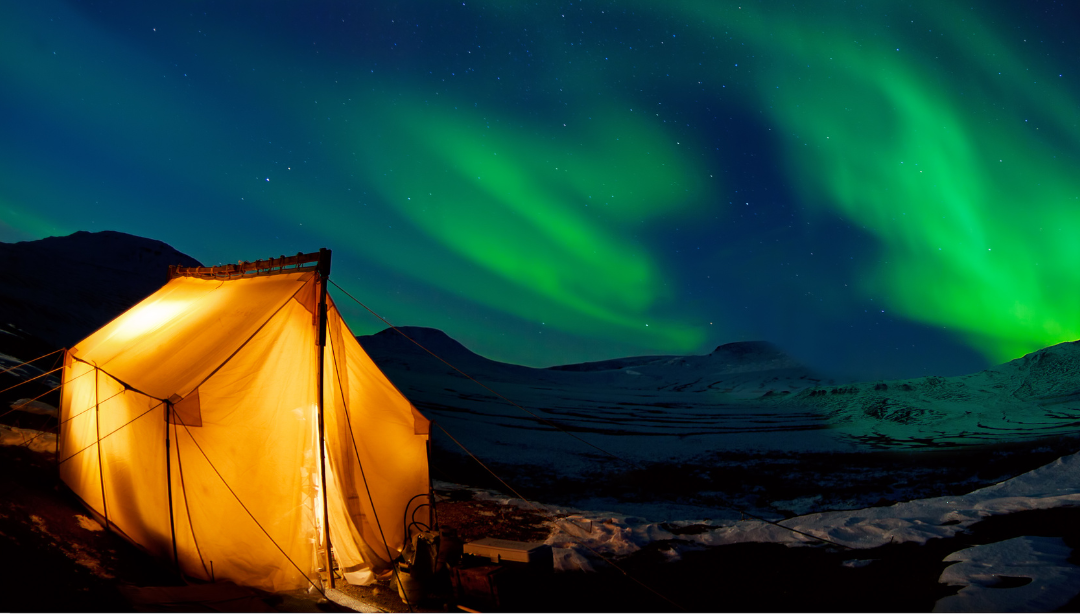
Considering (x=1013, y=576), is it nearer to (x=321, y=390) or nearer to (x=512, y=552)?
(x=512, y=552)

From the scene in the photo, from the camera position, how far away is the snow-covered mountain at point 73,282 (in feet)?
134

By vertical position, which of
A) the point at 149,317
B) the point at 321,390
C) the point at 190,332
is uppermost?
the point at 149,317

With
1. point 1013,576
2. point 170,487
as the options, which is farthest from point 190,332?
point 1013,576

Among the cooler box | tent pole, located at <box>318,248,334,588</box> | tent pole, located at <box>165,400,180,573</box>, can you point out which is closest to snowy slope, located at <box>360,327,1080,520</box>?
the cooler box

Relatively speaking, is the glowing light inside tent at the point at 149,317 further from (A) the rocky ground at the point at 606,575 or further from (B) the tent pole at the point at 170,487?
(B) the tent pole at the point at 170,487

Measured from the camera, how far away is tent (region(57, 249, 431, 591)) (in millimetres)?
5965

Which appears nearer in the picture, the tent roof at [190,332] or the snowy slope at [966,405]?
the tent roof at [190,332]

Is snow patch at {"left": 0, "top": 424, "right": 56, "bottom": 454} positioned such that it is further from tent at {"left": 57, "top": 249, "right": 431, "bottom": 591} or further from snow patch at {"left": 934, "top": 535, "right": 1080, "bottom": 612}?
snow patch at {"left": 934, "top": 535, "right": 1080, "bottom": 612}

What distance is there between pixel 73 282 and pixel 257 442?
256 ft

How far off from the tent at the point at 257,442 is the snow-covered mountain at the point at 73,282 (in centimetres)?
1854

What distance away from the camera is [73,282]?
6512 centimetres

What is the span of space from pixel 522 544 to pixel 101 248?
123 metres

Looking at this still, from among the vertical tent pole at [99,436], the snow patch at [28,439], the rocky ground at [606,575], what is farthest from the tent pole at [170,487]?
the snow patch at [28,439]

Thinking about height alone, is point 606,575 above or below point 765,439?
above
